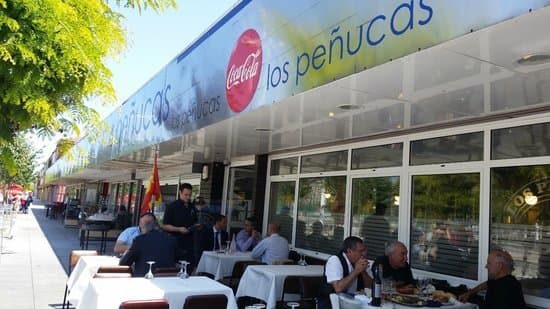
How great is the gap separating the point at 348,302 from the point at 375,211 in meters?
2.80

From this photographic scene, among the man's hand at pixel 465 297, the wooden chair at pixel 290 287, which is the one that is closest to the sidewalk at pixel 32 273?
the wooden chair at pixel 290 287

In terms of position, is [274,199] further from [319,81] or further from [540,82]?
[540,82]

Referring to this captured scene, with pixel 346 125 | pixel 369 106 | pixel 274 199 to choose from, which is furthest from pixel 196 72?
pixel 274 199

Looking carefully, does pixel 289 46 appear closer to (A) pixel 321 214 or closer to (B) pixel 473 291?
(B) pixel 473 291

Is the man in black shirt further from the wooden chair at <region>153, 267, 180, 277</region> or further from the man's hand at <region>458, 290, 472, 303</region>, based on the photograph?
the man's hand at <region>458, 290, 472, 303</region>

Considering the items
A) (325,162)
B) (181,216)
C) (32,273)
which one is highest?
(325,162)

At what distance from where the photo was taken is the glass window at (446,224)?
16.5 feet

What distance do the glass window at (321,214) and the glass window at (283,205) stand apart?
11.1 inches

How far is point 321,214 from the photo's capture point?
7664 mm

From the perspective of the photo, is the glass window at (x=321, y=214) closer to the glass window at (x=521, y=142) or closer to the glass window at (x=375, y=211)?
the glass window at (x=375, y=211)

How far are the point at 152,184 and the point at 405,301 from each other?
253 inches

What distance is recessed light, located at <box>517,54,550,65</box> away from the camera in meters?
2.79

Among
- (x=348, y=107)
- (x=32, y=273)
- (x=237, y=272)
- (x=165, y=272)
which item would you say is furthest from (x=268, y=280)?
(x=32, y=273)

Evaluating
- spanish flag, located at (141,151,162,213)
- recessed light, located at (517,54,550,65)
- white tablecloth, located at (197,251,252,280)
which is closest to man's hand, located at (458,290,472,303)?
recessed light, located at (517,54,550,65)
